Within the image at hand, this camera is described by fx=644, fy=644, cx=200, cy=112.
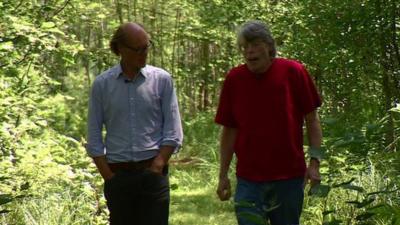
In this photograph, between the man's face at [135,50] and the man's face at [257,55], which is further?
the man's face at [135,50]

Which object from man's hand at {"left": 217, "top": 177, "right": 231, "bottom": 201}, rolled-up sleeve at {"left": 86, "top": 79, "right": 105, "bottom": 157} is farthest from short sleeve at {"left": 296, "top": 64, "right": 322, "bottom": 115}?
rolled-up sleeve at {"left": 86, "top": 79, "right": 105, "bottom": 157}

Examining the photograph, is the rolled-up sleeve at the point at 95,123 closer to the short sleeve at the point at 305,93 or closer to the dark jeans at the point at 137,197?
the dark jeans at the point at 137,197

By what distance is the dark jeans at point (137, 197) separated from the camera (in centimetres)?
388

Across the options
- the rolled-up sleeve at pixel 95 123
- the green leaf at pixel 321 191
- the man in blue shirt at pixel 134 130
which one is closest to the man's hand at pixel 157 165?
the man in blue shirt at pixel 134 130

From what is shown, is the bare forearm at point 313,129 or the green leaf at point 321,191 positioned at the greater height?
the bare forearm at point 313,129

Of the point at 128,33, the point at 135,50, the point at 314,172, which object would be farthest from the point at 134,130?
the point at 314,172

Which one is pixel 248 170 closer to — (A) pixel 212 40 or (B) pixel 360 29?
(B) pixel 360 29

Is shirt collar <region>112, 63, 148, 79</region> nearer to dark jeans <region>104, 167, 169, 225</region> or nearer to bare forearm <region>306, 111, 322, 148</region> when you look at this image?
dark jeans <region>104, 167, 169, 225</region>

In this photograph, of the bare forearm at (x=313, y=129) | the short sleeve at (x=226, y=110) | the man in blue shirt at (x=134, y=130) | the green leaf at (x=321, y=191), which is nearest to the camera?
the green leaf at (x=321, y=191)

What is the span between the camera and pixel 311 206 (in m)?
6.59

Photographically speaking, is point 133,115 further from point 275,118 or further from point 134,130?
point 275,118

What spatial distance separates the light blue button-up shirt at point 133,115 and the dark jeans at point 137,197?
120 mm

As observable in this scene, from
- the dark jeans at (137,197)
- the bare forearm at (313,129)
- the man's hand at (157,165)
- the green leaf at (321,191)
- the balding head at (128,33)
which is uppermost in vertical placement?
the balding head at (128,33)

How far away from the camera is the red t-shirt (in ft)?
11.6
